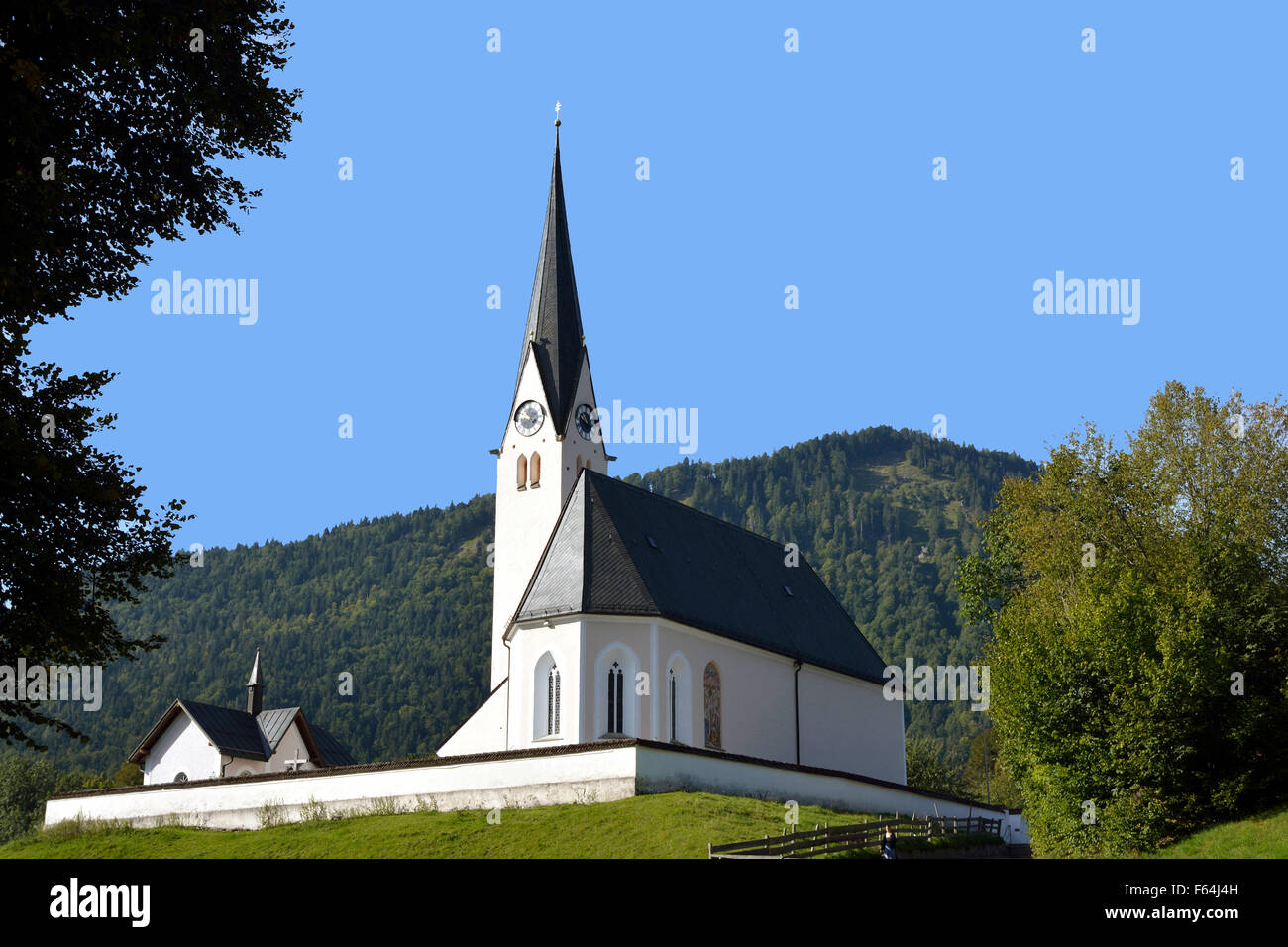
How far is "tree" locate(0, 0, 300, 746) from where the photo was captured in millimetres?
17766

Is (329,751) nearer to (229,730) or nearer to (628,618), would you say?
(229,730)

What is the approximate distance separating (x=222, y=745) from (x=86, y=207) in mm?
47678

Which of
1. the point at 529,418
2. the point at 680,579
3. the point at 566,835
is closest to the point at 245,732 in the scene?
the point at 529,418

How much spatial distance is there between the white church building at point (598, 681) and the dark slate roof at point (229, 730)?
17 cm

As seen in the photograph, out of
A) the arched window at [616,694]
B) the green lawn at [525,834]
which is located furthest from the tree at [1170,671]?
the arched window at [616,694]

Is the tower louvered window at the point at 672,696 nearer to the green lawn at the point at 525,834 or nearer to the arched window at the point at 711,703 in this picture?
the arched window at the point at 711,703

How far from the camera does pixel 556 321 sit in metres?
53.9

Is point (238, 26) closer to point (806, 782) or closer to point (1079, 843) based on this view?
point (806, 782)

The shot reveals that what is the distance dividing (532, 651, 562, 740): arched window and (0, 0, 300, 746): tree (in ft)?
63.3

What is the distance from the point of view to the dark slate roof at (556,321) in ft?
172

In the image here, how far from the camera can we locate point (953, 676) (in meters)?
148

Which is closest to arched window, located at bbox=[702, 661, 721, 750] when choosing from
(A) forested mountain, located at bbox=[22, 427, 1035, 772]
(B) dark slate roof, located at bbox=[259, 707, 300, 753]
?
(B) dark slate roof, located at bbox=[259, 707, 300, 753]
